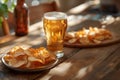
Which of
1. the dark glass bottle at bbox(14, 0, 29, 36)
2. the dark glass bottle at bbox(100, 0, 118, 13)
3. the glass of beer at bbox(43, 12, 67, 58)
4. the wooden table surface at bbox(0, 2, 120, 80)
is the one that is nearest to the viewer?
the wooden table surface at bbox(0, 2, 120, 80)

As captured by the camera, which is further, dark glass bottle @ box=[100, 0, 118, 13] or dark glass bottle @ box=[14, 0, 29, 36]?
dark glass bottle @ box=[100, 0, 118, 13]

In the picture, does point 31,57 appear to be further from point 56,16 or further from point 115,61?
point 115,61

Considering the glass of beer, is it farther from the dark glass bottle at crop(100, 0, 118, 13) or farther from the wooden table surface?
the dark glass bottle at crop(100, 0, 118, 13)

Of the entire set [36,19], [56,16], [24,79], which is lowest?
[36,19]

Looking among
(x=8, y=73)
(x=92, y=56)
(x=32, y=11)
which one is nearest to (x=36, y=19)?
(x=32, y=11)

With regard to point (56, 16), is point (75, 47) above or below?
below

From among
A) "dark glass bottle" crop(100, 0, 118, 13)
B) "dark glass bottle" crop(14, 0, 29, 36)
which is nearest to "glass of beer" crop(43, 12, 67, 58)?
"dark glass bottle" crop(14, 0, 29, 36)

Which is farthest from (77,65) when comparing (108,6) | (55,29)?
(108,6)
